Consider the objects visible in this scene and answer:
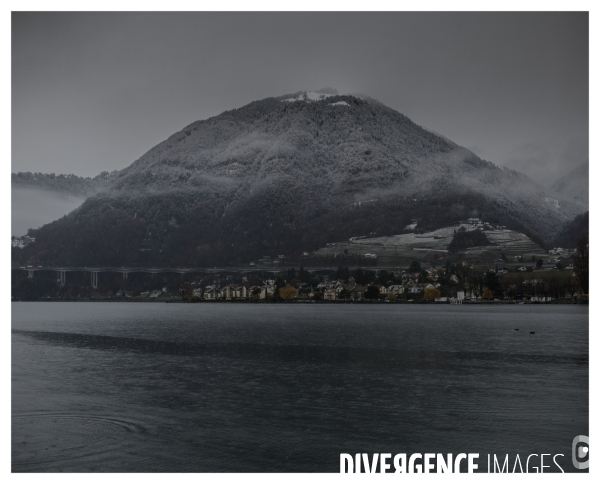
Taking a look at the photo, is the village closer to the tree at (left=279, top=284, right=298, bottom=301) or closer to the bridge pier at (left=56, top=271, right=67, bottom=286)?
the tree at (left=279, top=284, right=298, bottom=301)

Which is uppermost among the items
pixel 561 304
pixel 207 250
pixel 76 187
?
pixel 76 187

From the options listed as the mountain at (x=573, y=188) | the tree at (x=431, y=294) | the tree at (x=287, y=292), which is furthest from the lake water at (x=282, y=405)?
the tree at (x=287, y=292)

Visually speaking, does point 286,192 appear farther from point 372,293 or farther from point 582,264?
point 582,264

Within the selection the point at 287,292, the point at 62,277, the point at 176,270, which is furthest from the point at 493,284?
the point at 62,277

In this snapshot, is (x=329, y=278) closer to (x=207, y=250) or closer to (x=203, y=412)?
(x=207, y=250)

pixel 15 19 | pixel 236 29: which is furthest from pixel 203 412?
pixel 236 29

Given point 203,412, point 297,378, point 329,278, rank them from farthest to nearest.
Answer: point 329,278 < point 297,378 < point 203,412
